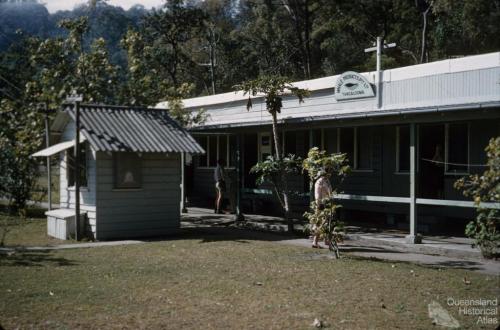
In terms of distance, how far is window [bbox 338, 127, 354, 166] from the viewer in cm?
1798

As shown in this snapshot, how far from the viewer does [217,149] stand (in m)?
23.0

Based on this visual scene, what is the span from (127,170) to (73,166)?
1.44m

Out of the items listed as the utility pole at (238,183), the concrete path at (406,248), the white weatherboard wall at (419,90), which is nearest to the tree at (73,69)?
the utility pole at (238,183)

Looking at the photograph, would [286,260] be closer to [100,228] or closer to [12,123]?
[100,228]

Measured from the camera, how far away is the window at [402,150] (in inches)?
649

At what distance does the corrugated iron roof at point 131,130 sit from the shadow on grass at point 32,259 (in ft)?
8.65

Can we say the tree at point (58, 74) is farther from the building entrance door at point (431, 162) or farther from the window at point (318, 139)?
the building entrance door at point (431, 162)

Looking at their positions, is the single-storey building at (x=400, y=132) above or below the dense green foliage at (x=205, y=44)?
below

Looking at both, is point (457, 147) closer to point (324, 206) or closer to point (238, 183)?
point (324, 206)

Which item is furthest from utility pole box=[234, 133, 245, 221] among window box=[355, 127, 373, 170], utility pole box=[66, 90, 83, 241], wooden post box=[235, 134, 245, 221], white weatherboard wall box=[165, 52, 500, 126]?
utility pole box=[66, 90, 83, 241]

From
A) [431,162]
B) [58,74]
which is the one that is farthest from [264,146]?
[58,74]

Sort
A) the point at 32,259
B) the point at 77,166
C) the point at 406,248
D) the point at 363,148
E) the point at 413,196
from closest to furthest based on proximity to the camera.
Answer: the point at 32,259, the point at 406,248, the point at 413,196, the point at 77,166, the point at 363,148

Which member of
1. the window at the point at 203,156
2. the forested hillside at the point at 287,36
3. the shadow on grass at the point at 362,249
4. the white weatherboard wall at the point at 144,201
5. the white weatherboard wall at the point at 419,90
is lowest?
the shadow on grass at the point at 362,249

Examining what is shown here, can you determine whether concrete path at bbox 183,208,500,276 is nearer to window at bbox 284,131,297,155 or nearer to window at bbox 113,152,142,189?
window at bbox 113,152,142,189
